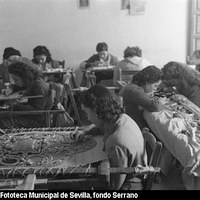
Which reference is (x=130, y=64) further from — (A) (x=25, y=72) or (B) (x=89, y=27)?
(B) (x=89, y=27)

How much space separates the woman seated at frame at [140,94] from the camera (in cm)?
267

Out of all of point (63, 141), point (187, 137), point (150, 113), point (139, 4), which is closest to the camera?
point (63, 141)

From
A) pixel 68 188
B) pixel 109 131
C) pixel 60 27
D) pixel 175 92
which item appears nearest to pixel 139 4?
pixel 60 27

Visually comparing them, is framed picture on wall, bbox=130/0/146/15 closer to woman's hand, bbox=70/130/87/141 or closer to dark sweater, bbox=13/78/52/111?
dark sweater, bbox=13/78/52/111

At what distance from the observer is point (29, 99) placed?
3.12 meters

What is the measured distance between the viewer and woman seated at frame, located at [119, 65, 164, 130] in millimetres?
2666

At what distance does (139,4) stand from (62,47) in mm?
1466

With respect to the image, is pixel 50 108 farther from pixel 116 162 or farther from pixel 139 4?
pixel 139 4

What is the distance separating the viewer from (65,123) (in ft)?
10.0

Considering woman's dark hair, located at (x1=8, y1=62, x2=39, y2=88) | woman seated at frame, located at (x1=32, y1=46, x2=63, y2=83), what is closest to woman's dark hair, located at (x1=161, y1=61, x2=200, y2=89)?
woman's dark hair, located at (x1=8, y1=62, x2=39, y2=88)

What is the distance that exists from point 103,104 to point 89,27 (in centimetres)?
407

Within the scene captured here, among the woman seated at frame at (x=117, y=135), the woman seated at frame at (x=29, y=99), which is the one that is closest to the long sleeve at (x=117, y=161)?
the woman seated at frame at (x=117, y=135)

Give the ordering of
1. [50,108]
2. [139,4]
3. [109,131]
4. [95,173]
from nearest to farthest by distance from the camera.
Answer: [95,173] < [109,131] < [50,108] < [139,4]

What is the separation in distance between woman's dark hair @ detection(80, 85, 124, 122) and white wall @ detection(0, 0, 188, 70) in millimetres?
3998
